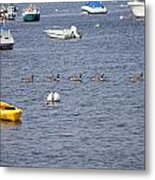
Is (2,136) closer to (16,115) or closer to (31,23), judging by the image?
(16,115)

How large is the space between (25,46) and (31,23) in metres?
0.10

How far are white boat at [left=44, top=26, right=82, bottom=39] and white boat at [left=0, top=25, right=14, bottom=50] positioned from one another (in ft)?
0.52

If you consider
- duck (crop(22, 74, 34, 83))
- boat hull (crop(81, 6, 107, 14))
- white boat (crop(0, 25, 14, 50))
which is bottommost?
duck (crop(22, 74, 34, 83))

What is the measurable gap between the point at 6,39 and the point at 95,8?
15.3 inches

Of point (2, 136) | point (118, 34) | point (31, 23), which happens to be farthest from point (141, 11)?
point (2, 136)

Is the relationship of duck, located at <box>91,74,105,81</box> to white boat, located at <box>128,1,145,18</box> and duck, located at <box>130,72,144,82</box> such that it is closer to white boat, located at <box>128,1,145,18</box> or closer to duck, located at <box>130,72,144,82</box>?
duck, located at <box>130,72,144,82</box>

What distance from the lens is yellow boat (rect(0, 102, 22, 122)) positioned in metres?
2.19

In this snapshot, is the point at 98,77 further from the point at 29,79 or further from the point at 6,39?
the point at 6,39

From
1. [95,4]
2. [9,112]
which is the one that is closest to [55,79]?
[9,112]

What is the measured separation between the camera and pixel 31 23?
2.21 m

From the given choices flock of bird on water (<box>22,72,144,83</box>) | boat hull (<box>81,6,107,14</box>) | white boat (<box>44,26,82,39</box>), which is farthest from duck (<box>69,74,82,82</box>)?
boat hull (<box>81,6,107,14</box>)

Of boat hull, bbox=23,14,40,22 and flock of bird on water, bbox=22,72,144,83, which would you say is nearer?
flock of bird on water, bbox=22,72,144,83

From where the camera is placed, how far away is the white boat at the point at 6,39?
2.21 m

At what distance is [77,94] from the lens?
216 centimetres
